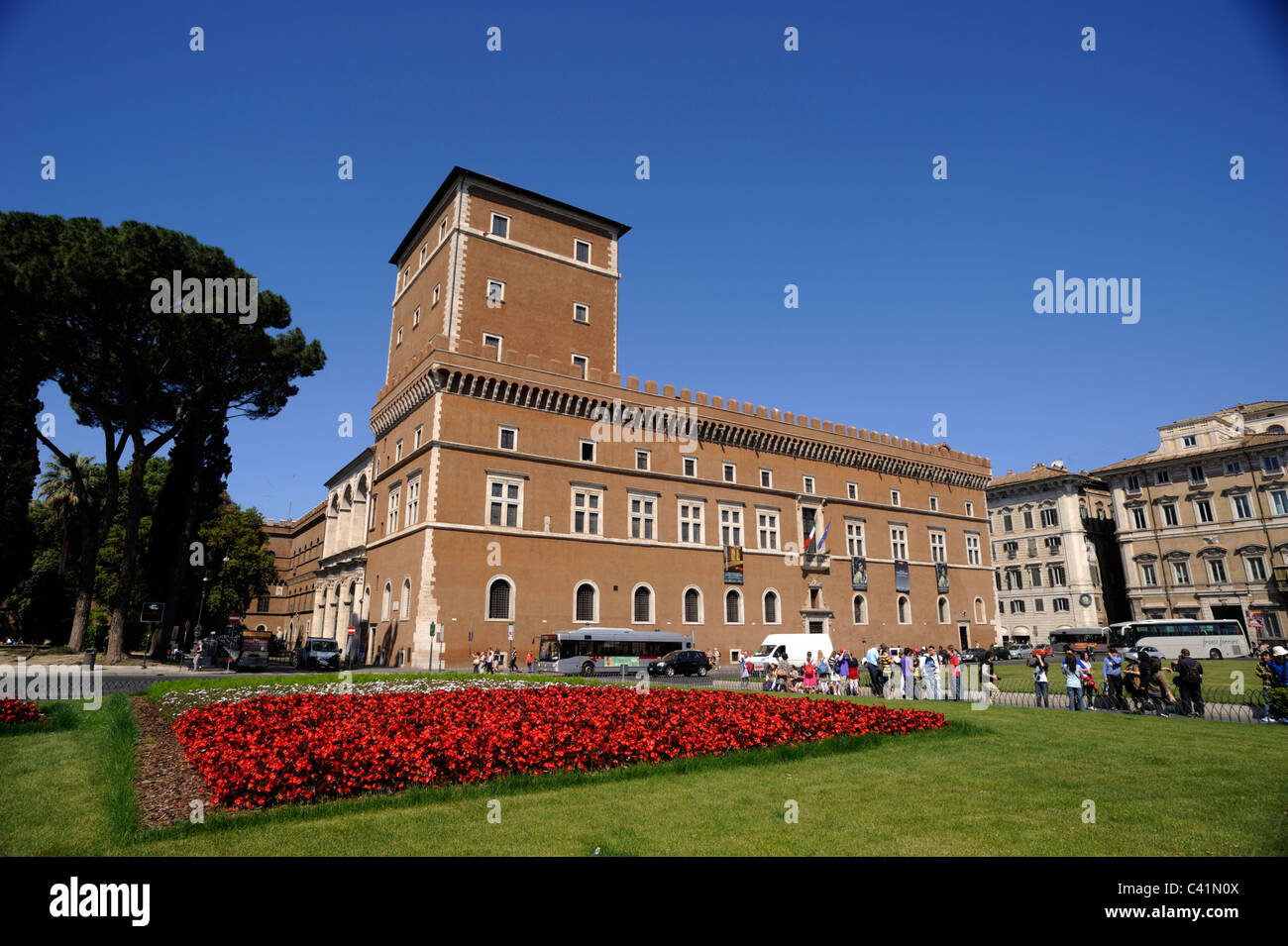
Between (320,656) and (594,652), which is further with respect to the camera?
(320,656)

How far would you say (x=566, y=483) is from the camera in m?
36.5

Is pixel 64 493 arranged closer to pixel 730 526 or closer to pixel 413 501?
pixel 413 501

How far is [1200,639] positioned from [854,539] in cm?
2073

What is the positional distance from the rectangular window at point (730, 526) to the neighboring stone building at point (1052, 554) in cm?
2859

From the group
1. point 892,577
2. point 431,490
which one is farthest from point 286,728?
point 892,577

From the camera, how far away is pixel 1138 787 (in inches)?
323

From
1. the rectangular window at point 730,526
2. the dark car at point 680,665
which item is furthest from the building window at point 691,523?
the dark car at point 680,665

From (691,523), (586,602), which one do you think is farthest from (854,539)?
(586,602)

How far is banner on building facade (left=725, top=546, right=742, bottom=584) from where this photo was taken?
41.1 metres

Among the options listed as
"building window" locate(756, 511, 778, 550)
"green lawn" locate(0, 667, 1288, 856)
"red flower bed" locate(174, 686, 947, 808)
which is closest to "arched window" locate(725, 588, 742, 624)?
"building window" locate(756, 511, 778, 550)

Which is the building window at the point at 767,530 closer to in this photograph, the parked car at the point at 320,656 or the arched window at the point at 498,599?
the arched window at the point at 498,599

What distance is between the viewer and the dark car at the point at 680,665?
32594mm

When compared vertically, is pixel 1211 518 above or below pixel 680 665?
above
